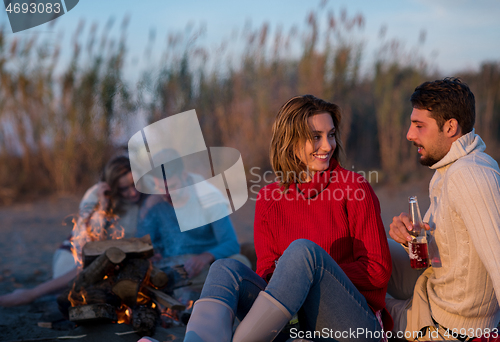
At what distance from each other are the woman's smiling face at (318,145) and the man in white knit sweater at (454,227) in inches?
16.9

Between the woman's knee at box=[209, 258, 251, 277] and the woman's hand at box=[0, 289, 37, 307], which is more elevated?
the woman's knee at box=[209, 258, 251, 277]

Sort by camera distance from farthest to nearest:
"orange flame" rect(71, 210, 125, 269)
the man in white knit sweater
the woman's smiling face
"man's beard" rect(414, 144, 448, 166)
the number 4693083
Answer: the number 4693083 < "orange flame" rect(71, 210, 125, 269) < the woman's smiling face < "man's beard" rect(414, 144, 448, 166) < the man in white knit sweater

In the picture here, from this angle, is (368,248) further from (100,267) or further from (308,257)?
(100,267)

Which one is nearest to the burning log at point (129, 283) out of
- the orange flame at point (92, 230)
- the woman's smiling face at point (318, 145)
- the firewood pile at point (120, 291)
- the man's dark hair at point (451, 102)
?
the firewood pile at point (120, 291)

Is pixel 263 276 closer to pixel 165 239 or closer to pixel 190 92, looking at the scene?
pixel 165 239

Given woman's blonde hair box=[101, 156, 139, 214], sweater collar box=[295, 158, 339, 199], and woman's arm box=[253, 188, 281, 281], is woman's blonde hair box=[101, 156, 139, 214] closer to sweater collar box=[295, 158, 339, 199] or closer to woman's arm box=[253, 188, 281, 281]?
woman's arm box=[253, 188, 281, 281]

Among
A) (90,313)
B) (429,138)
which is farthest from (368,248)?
(90,313)

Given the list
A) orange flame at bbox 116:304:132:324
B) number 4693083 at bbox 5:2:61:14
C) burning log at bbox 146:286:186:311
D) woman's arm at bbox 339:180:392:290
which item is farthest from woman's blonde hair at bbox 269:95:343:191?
number 4693083 at bbox 5:2:61:14

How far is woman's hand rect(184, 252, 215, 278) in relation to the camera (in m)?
3.24

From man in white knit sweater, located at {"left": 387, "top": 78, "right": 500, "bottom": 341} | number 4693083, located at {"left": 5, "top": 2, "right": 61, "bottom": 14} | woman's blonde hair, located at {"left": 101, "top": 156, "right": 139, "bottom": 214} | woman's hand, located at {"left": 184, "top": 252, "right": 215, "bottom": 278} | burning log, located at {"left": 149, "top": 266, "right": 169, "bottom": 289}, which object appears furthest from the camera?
number 4693083, located at {"left": 5, "top": 2, "right": 61, "bottom": 14}

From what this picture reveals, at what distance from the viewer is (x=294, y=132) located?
235 centimetres

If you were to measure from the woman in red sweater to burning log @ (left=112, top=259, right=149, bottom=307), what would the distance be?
0.99 metres

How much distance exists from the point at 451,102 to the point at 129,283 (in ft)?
7.18

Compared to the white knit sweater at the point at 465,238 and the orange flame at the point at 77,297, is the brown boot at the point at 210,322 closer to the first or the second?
the white knit sweater at the point at 465,238
